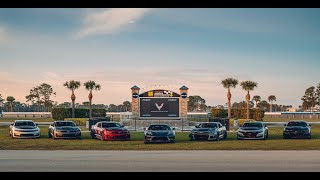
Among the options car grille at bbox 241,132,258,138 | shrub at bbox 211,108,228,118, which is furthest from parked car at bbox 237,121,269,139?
shrub at bbox 211,108,228,118

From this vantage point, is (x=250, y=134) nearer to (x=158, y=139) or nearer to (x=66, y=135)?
(x=158, y=139)

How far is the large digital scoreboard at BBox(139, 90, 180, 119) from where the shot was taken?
156 feet

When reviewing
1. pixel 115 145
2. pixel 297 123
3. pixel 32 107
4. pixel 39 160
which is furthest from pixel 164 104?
pixel 32 107

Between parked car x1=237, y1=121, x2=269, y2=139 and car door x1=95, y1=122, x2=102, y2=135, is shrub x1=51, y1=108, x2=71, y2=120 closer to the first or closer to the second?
car door x1=95, y1=122, x2=102, y2=135

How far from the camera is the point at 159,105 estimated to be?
47781 mm

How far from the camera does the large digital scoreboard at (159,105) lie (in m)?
47.7

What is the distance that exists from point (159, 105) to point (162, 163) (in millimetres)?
30958

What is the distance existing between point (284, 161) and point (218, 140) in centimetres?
1187

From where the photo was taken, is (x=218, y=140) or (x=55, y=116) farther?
(x=55, y=116)

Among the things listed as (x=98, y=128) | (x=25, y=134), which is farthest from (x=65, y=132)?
(x=25, y=134)
